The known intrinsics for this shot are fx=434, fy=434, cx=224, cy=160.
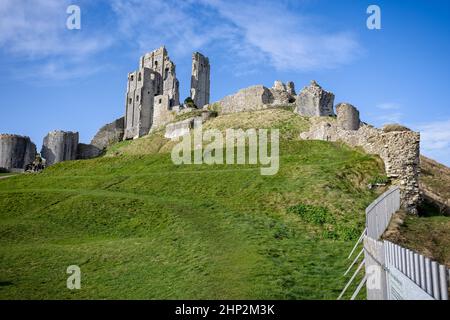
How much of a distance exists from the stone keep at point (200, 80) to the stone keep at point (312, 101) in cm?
4941

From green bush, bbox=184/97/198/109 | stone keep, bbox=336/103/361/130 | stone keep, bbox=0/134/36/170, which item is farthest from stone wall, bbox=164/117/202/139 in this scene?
stone keep, bbox=0/134/36/170

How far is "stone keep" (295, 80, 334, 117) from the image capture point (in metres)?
Result: 64.5

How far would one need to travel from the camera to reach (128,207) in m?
30.1

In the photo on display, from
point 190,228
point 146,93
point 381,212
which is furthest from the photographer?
point 146,93

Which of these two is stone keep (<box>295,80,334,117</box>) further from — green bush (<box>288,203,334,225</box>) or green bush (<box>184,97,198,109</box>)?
green bush (<box>288,203,334,225</box>)

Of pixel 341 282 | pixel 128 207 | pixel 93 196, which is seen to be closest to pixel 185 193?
pixel 128 207

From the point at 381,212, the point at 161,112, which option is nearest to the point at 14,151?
the point at 161,112

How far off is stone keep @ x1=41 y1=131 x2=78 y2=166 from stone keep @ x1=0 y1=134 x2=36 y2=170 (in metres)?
4.93

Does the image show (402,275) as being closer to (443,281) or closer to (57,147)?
(443,281)

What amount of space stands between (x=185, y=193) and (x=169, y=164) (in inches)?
420

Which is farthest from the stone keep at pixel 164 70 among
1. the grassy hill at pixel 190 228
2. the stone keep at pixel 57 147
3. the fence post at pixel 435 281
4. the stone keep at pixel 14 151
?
the fence post at pixel 435 281

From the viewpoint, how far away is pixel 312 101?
213 feet

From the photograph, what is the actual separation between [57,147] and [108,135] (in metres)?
13.5
